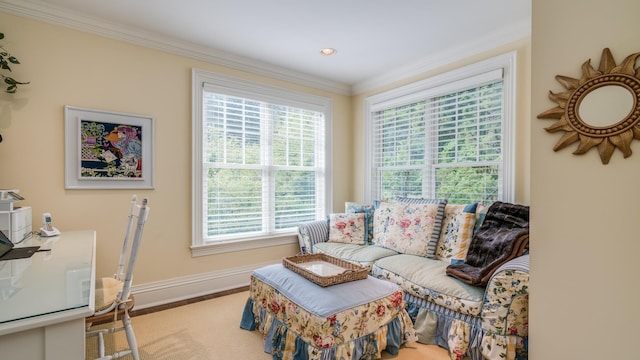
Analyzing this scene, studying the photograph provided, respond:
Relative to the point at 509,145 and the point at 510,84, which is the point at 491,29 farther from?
the point at 509,145

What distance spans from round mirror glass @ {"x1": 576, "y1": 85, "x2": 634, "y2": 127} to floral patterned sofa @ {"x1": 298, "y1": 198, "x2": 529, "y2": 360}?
88 cm

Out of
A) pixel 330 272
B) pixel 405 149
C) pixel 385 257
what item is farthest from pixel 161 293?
pixel 405 149

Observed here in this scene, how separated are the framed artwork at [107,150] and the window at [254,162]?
0.46m

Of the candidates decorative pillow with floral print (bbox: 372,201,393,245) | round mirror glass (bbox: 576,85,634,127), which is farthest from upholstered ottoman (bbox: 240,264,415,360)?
round mirror glass (bbox: 576,85,634,127)

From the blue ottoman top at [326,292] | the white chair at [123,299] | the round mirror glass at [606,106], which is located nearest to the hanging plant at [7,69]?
the white chair at [123,299]

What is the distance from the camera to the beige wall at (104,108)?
2.32 m

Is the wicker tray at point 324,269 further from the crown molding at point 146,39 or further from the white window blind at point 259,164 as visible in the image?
the crown molding at point 146,39

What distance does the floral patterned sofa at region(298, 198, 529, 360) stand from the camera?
183 centimetres

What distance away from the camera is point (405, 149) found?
144 inches

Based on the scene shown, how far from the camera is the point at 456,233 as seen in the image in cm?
267

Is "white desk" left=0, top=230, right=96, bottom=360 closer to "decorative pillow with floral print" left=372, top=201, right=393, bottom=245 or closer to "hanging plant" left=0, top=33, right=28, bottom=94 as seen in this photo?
"hanging plant" left=0, top=33, right=28, bottom=94

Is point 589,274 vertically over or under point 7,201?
under

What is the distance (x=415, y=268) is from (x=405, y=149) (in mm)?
1630

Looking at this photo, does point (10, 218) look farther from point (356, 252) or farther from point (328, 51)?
point (328, 51)
